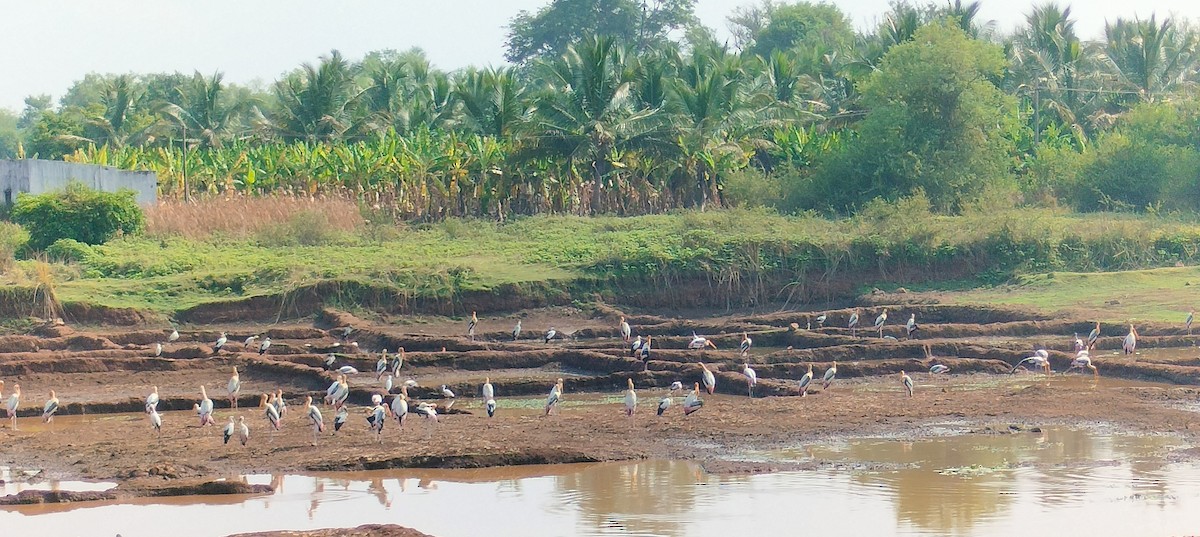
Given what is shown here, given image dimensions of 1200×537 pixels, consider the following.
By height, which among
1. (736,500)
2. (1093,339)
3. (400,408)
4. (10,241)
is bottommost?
(736,500)

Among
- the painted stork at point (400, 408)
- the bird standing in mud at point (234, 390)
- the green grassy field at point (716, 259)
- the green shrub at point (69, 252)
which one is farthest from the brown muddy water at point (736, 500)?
the green shrub at point (69, 252)

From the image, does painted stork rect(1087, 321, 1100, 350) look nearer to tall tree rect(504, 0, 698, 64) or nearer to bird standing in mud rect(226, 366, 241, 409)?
bird standing in mud rect(226, 366, 241, 409)

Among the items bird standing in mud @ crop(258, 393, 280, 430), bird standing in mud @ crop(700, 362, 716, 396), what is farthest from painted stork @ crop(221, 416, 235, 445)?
bird standing in mud @ crop(700, 362, 716, 396)

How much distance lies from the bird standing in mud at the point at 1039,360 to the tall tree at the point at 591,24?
53.3m

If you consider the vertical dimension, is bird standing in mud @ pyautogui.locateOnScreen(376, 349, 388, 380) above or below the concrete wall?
below

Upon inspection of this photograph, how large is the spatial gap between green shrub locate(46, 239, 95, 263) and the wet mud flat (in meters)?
5.10

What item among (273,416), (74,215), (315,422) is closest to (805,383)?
(315,422)

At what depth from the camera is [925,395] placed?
22.5 m

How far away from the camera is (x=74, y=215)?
35125 millimetres

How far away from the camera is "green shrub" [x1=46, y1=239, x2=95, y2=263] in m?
33.6

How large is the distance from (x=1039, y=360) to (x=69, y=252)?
2166cm

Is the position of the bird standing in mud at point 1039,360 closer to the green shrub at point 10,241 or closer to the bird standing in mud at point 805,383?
the bird standing in mud at point 805,383

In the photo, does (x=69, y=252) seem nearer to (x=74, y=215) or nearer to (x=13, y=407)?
(x=74, y=215)

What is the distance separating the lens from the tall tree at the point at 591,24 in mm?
77500
